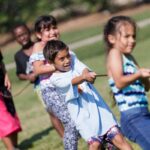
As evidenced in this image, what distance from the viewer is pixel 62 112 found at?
6652 mm

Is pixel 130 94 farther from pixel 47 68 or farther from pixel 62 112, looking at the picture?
pixel 62 112

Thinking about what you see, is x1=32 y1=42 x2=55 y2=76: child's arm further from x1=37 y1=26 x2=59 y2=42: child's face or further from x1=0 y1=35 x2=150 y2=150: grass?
x1=0 y1=35 x2=150 y2=150: grass

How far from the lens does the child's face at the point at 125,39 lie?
5.04m

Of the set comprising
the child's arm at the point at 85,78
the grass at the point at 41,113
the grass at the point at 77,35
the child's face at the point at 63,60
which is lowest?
the grass at the point at 77,35

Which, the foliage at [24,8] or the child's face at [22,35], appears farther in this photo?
the foliage at [24,8]

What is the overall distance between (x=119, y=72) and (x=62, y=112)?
73.4 inches

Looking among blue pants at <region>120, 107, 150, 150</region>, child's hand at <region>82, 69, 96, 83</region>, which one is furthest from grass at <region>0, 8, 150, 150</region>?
blue pants at <region>120, 107, 150, 150</region>

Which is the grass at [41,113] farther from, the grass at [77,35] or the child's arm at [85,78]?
the grass at [77,35]

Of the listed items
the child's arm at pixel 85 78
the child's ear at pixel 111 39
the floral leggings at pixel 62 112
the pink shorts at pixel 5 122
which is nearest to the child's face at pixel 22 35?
the pink shorts at pixel 5 122

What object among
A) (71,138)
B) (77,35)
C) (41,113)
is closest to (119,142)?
(71,138)

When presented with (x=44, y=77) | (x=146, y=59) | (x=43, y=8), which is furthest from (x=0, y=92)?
(x=43, y=8)

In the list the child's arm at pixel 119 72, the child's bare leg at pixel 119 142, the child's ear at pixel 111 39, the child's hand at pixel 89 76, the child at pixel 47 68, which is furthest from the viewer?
the child at pixel 47 68

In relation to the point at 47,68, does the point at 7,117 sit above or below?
below

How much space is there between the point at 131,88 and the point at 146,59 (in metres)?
11.2
